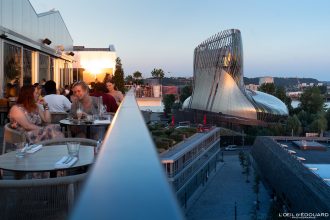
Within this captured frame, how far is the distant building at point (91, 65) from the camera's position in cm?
3250

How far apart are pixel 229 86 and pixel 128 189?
70.1m

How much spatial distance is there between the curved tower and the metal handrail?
67.0 meters

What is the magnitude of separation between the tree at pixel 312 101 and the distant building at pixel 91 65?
6279 cm

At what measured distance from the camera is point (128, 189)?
2.82 feet

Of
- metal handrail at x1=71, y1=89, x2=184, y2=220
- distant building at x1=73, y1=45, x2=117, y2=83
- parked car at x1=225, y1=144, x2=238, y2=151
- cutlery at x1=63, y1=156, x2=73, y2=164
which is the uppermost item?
distant building at x1=73, y1=45, x2=117, y2=83

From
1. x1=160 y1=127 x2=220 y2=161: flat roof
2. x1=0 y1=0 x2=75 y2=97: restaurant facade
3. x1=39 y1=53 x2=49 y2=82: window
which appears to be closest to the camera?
x1=0 y1=0 x2=75 y2=97: restaurant facade

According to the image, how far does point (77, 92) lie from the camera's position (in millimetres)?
8062

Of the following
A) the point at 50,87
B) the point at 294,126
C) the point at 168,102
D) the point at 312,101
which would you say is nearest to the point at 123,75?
the point at 50,87

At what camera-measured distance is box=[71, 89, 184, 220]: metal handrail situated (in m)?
0.70

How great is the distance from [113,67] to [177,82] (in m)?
116

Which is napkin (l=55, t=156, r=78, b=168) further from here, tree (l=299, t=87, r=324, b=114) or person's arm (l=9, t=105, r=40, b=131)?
tree (l=299, t=87, r=324, b=114)

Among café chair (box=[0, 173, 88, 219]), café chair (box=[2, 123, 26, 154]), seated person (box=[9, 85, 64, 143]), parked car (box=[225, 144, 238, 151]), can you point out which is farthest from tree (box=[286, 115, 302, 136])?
café chair (box=[0, 173, 88, 219])

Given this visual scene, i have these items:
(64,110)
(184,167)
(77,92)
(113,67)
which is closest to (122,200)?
(77,92)

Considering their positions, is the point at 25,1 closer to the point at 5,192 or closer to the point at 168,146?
the point at 168,146
